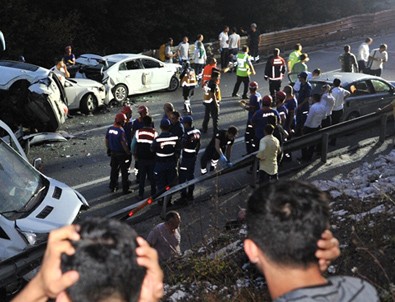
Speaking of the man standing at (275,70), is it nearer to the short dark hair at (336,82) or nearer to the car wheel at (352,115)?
the car wheel at (352,115)

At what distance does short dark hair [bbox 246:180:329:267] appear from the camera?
2512 mm

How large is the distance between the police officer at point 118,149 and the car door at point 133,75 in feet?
22.4

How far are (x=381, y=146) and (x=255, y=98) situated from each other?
10.5 feet

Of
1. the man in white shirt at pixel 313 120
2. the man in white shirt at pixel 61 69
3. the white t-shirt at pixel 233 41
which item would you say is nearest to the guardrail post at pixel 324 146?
the man in white shirt at pixel 313 120

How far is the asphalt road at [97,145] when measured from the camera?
37.9 feet

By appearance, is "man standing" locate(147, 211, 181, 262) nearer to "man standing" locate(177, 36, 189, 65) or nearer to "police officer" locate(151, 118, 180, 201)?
"police officer" locate(151, 118, 180, 201)

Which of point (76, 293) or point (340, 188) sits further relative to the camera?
point (340, 188)

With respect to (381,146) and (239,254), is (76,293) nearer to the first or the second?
(239,254)

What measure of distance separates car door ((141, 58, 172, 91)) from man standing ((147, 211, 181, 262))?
1141 cm

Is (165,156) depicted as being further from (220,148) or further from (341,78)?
(341,78)

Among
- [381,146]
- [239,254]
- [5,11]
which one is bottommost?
[381,146]

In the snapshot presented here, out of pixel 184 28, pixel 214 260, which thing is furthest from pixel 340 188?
pixel 184 28

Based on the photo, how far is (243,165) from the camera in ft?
36.3

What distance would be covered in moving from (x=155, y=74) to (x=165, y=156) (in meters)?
8.81
